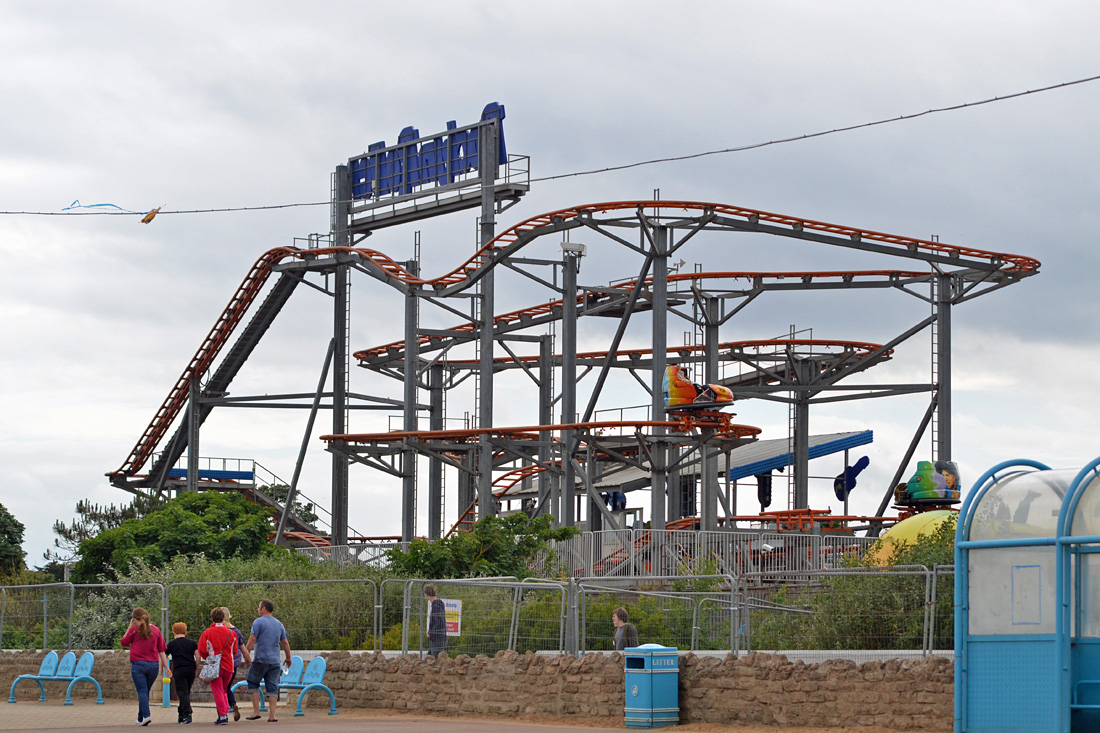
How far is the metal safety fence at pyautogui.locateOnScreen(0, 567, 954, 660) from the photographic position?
56.0 ft

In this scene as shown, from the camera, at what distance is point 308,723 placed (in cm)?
1745

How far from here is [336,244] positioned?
47219mm

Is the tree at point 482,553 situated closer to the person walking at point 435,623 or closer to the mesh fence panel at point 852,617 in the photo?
the person walking at point 435,623

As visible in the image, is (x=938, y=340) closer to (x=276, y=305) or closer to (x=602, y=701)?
(x=276, y=305)

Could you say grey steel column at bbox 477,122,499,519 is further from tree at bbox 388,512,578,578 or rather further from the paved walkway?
the paved walkway

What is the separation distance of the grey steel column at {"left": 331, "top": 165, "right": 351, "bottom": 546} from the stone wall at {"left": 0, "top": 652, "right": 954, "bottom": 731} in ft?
79.8

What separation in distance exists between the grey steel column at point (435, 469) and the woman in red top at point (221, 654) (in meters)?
28.5

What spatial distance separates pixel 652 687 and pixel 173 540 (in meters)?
22.2

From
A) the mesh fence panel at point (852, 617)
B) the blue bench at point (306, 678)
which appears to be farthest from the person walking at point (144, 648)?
the mesh fence panel at point (852, 617)

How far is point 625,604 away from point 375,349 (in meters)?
31.2

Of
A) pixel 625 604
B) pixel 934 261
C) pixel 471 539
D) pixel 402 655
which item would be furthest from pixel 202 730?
pixel 934 261

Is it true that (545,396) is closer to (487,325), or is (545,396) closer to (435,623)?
(487,325)

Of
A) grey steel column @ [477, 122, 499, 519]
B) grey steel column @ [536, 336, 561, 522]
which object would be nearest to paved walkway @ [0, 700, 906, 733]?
grey steel column @ [477, 122, 499, 519]

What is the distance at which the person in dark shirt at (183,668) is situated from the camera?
17328 millimetres
